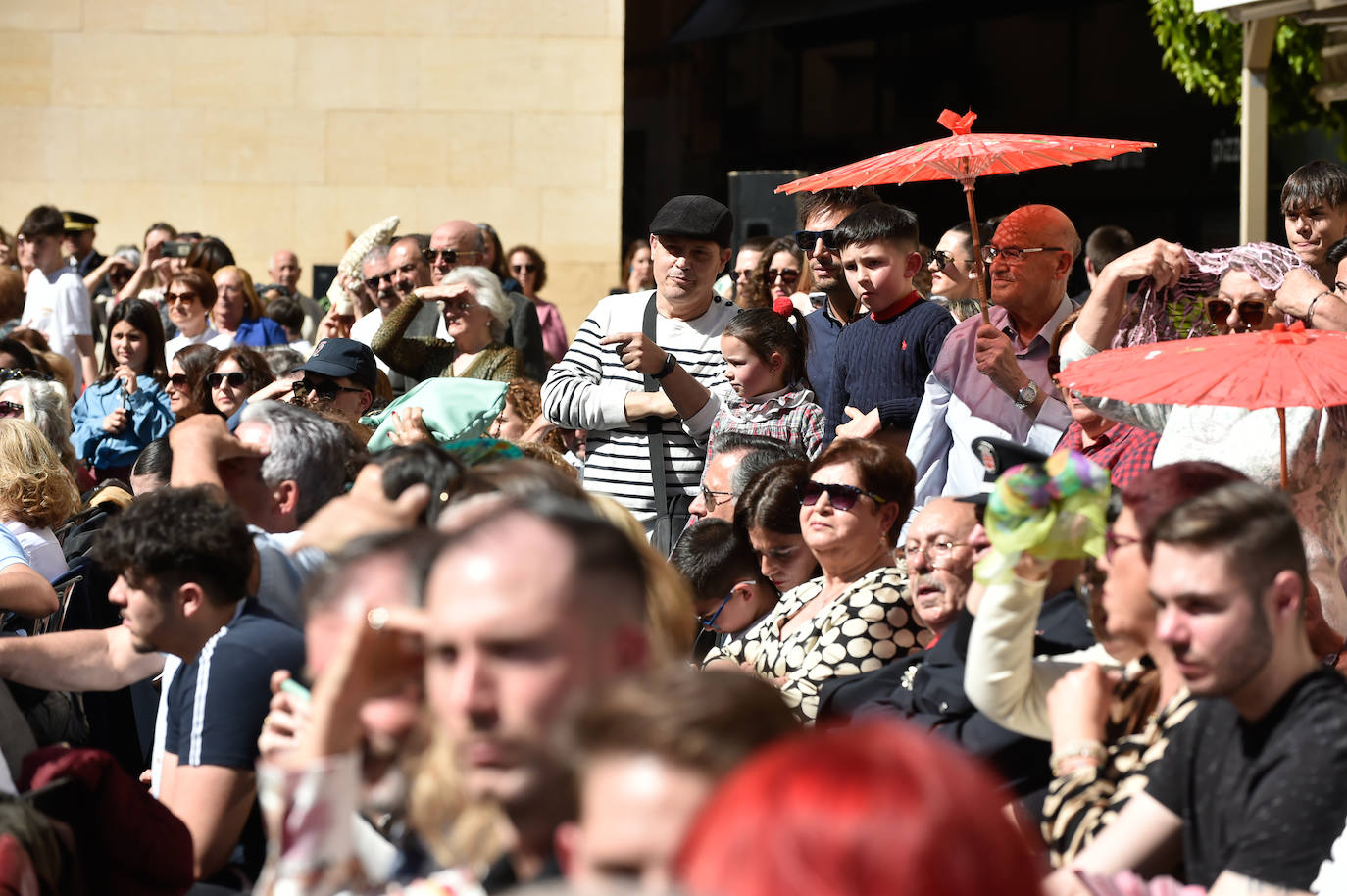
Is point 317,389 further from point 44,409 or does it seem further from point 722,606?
point 722,606

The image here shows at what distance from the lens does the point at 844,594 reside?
4480 mm

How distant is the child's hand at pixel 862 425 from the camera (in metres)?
5.52

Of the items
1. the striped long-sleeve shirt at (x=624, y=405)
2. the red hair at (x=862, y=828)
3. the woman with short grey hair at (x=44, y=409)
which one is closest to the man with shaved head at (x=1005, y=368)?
the striped long-sleeve shirt at (x=624, y=405)

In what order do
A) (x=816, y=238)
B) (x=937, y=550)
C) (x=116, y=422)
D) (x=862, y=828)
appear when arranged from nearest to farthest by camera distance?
1. (x=862, y=828)
2. (x=937, y=550)
3. (x=816, y=238)
4. (x=116, y=422)

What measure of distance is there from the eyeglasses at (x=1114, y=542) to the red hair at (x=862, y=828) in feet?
5.25

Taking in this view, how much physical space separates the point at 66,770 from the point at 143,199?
38.4ft

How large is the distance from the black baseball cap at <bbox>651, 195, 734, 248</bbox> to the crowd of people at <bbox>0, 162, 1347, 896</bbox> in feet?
0.10

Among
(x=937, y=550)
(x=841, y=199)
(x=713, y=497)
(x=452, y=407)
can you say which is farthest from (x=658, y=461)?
(x=937, y=550)

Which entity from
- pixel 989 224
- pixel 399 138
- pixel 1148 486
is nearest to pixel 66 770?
pixel 1148 486

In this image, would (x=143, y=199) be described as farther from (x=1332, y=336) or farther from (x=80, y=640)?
(x=1332, y=336)

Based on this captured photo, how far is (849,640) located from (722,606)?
113 centimetres

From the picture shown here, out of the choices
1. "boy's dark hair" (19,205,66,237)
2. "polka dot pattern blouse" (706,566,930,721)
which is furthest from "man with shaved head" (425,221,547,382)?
"polka dot pattern blouse" (706,566,930,721)

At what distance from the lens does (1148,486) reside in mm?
3049

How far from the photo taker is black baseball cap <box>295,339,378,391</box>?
6.54m
